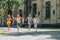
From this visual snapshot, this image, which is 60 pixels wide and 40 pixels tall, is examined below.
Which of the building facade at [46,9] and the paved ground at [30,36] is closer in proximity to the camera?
the paved ground at [30,36]

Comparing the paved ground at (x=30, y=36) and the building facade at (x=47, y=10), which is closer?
the paved ground at (x=30, y=36)

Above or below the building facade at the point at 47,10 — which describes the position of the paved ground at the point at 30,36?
below

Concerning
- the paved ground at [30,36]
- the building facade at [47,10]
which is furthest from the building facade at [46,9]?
the paved ground at [30,36]

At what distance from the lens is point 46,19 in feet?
159

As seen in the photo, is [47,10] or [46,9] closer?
[47,10]

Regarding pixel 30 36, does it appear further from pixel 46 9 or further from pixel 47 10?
pixel 46 9

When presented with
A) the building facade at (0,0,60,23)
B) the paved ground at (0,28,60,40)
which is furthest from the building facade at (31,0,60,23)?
the paved ground at (0,28,60,40)

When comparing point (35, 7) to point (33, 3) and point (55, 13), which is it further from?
point (55, 13)

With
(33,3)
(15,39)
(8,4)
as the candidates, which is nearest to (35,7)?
(33,3)

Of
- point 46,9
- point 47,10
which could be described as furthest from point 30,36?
point 46,9

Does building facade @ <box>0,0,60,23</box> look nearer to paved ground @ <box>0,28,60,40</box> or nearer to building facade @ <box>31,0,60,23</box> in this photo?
building facade @ <box>31,0,60,23</box>

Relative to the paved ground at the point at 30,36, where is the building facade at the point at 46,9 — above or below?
above

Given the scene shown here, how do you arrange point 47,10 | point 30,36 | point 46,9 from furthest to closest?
point 46,9, point 47,10, point 30,36

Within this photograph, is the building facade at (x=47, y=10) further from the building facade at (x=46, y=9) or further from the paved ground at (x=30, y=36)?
the paved ground at (x=30, y=36)
